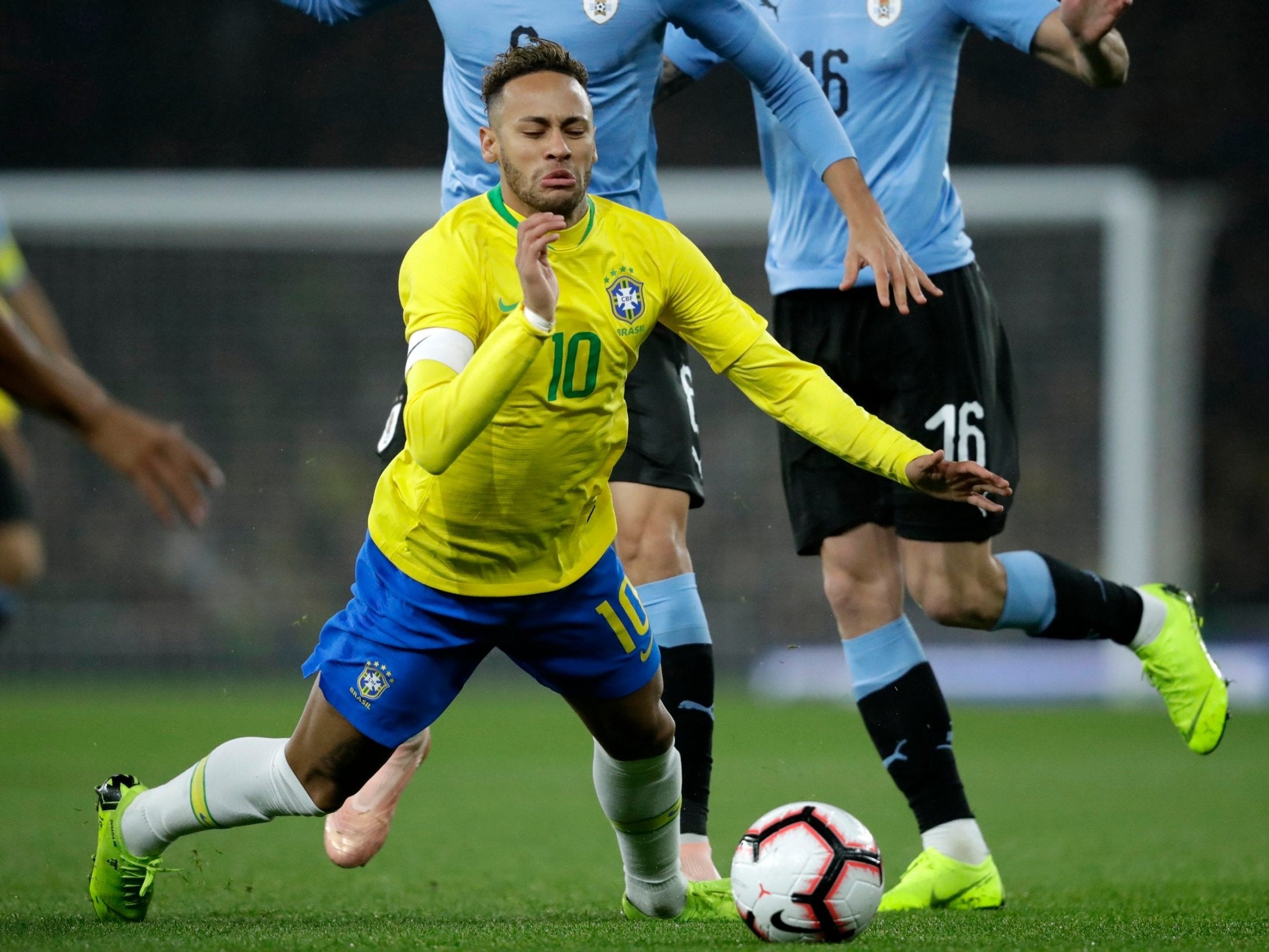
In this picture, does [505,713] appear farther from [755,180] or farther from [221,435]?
[755,180]

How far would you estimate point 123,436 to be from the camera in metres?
2.31

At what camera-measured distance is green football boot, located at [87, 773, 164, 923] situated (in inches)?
140

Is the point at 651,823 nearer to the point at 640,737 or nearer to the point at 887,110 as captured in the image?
the point at 640,737

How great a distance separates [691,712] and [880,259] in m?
1.12

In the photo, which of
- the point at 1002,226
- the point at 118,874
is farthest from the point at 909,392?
the point at 1002,226

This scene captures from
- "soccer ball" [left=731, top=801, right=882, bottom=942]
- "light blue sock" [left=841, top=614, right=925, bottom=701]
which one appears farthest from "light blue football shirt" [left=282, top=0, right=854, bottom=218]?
"soccer ball" [left=731, top=801, right=882, bottom=942]

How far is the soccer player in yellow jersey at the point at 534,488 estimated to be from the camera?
3164 millimetres

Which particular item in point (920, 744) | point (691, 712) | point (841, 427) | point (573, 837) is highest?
point (841, 427)

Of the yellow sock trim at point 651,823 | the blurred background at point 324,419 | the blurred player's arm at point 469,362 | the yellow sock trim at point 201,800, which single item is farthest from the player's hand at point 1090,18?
the blurred background at point 324,419

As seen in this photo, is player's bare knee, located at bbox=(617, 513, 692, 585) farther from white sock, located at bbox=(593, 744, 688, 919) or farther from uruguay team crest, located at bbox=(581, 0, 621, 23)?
uruguay team crest, located at bbox=(581, 0, 621, 23)

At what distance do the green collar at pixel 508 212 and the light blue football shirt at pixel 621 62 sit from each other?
52cm

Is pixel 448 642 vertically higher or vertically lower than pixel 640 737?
higher

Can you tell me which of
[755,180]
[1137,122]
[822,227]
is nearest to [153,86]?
[755,180]

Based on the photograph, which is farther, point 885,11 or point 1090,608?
point 1090,608
